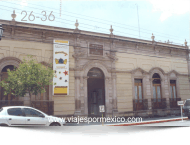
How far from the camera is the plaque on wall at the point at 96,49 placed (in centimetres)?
1694

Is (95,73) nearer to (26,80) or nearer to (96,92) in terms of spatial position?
(96,92)

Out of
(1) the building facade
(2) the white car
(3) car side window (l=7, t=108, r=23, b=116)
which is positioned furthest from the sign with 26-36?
(3) car side window (l=7, t=108, r=23, b=116)

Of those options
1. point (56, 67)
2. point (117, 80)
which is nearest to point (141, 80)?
point (117, 80)

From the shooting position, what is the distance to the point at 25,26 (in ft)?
48.3

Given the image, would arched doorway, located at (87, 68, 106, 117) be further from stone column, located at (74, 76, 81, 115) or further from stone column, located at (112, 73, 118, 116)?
stone column, located at (74, 76, 81, 115)

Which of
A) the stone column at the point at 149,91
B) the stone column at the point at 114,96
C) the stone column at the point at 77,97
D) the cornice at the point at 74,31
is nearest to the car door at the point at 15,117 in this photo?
the stone column at the point at 77,97

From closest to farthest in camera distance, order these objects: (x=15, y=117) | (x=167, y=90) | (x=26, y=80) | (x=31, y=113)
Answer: (x=15, y=117)
(x=31, y=113)
(x=26, y=80)
(x=167, y=90)

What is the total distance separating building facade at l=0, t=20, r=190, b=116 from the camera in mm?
14508

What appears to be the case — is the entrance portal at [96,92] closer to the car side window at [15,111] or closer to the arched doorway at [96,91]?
the arched doorway at [96,91]

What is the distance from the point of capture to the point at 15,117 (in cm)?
872

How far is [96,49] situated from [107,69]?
2226 mm

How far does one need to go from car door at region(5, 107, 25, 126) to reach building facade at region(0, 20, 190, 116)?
5.07 meters

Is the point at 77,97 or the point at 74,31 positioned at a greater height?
the point at 74,31

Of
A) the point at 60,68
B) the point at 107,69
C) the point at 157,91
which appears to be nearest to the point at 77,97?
the point at 60,68
